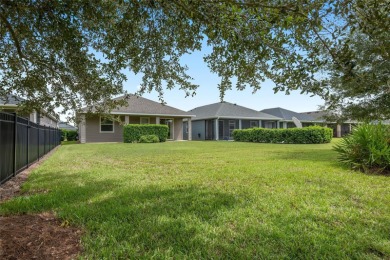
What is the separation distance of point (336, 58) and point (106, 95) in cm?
455

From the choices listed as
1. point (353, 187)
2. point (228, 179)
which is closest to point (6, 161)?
point (228, 179)

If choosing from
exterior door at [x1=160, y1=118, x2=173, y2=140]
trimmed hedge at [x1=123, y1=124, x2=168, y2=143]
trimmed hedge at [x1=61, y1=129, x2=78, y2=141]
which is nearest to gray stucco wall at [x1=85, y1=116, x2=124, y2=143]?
trimmed hedge at [x1=123, y1=124, x2=168, y2=143]

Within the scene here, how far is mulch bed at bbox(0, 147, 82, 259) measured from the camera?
2.64 metres

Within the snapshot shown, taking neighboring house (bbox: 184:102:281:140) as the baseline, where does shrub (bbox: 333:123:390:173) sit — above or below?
below

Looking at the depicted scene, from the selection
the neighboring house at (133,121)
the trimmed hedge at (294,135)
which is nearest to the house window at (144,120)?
the neighboring house at (133,121)

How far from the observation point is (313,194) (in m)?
4.77

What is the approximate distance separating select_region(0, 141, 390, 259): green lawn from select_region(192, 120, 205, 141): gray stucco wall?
27.5 m

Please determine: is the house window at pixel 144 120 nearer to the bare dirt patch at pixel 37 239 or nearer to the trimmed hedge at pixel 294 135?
the trimmed hedge at pixel 294 135

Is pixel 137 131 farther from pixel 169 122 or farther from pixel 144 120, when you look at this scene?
pixel 169 122

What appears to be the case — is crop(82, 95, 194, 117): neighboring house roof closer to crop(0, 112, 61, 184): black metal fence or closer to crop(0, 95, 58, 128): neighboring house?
crop(0, 95, 58, 128): neighboring house

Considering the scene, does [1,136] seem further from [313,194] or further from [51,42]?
[313,194]

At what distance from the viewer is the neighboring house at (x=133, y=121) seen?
24203 millimetres

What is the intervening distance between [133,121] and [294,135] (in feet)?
50.4

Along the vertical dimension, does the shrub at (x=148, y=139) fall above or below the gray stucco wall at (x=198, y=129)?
below
